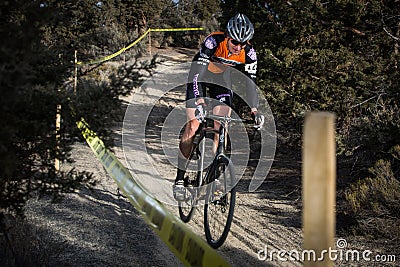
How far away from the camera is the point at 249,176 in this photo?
852cm

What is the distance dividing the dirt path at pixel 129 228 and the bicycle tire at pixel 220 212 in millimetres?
216

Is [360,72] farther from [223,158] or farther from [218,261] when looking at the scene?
[218,261]

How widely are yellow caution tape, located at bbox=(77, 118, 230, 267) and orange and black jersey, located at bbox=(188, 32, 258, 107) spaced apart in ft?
5.34

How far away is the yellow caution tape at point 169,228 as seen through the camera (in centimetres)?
227

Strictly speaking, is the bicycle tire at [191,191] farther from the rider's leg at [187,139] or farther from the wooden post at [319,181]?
the wooden post at [319,181]

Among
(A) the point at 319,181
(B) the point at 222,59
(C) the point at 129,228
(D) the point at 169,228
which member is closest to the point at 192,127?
(B) the point at 222,59

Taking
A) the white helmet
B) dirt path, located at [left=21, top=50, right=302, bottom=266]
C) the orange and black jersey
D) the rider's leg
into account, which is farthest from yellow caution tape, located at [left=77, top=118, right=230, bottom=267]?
the white helmet

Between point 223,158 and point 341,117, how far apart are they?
381 cm

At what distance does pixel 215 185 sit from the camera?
4.64 m

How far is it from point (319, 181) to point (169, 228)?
1.52 meters

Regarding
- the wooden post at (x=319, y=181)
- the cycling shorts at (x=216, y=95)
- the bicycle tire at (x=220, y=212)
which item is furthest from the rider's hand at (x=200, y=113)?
the wooden post at (x=319, y=181)

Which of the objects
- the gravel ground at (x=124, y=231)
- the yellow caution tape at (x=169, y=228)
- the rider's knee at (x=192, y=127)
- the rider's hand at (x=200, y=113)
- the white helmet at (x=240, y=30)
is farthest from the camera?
the rider's knee at (x=192, y=127)

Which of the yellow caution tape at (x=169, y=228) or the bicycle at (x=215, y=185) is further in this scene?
the bicycle at (x=215, y=185)

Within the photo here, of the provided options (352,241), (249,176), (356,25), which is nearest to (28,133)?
(352,241)
